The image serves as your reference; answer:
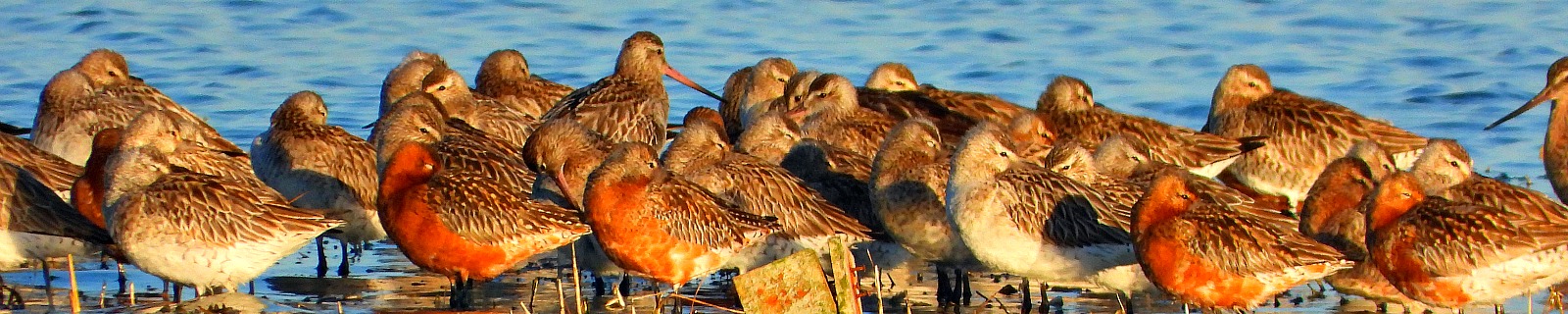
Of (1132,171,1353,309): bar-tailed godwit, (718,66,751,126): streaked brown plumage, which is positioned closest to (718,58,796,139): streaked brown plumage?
(718,66,751,126): streaked brown plumage

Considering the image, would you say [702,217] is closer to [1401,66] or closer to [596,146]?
[596,146]

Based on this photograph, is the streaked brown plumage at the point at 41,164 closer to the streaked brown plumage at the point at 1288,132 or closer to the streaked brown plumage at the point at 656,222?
the streaked brown plumage at the point at 656,222

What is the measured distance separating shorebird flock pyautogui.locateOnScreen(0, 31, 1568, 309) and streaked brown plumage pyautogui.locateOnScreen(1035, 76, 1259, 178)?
0.01 meters

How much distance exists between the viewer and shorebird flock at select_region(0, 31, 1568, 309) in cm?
929

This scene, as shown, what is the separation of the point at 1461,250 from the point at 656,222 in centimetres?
347

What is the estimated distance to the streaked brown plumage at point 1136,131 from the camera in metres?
12.3

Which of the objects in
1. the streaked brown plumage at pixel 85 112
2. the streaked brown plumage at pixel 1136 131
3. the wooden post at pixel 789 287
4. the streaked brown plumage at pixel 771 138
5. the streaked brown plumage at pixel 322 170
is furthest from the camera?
the streaked brown plumage at pixel 85 112

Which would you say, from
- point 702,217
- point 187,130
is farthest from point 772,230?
point 187,130

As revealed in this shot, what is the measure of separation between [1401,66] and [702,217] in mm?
11041

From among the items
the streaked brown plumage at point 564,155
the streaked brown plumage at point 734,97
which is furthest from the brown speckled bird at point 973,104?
the streaked brown plumage at point 564,155

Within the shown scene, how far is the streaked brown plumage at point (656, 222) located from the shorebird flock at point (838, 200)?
1 centimetres

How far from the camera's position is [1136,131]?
12609mm

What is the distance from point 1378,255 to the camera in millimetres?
9430

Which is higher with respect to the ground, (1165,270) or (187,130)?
(187,130)
